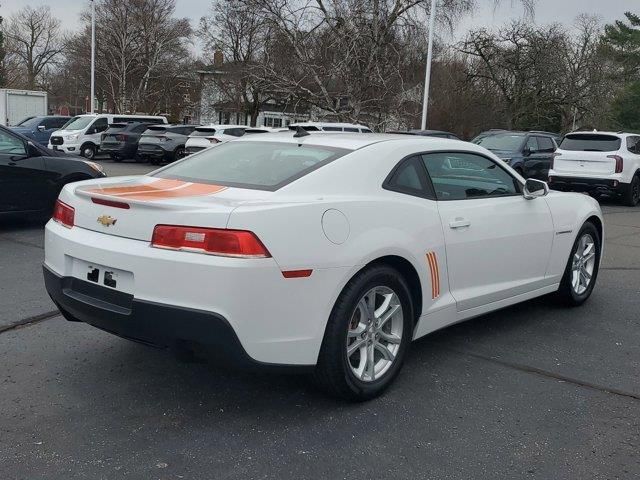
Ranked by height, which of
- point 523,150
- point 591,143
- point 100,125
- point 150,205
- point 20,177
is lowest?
point 20,177

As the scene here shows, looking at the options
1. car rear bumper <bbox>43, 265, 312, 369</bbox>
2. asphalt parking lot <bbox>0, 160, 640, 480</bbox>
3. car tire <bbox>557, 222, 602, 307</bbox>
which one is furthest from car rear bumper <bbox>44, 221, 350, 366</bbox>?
car tire <bbox>557, 222, 602, 307</bbox>

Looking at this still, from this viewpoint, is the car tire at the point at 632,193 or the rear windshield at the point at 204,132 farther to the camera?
the rear windshield at the point at 204,132

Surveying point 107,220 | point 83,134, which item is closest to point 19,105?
point 83,134

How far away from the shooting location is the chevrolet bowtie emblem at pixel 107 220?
342 centimetres

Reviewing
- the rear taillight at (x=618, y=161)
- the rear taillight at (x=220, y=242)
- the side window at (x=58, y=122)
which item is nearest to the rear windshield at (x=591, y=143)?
the rear taillight at (x=618, y=161)

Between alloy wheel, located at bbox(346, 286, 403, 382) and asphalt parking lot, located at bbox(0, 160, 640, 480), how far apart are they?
0.20 metres

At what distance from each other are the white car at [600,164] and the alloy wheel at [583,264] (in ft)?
31.1

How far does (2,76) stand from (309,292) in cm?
6756

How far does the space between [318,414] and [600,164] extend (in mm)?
13124

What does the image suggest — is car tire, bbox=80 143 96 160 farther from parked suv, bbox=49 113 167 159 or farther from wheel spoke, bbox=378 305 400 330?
wheel spoke, bbox=378 305 400 330

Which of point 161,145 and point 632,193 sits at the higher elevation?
point 161,145

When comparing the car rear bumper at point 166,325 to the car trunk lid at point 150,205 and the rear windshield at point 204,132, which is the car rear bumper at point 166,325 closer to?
the car trunk lid at point 150,205

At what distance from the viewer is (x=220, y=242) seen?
10.1ft

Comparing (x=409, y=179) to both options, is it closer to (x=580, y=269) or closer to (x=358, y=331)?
(x=358, y=331)
